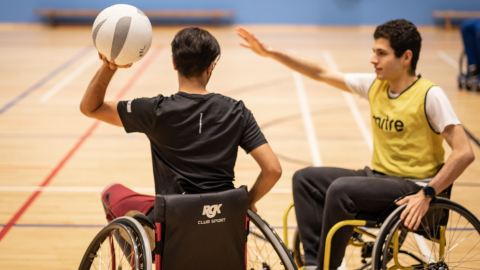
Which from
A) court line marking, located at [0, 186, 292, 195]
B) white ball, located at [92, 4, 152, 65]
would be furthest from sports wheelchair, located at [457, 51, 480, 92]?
white ball, located at [92, 4, 152, 65]

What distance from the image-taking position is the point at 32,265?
2.92m

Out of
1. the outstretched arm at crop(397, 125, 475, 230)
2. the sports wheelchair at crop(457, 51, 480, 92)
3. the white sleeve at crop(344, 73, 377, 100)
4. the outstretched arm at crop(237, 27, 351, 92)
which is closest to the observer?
the outstretched arm at crop(397, 125, 475, 230)

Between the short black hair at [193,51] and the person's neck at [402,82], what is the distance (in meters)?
1.00

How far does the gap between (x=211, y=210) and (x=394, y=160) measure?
1.07 meters

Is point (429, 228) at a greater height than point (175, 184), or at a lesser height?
lesser

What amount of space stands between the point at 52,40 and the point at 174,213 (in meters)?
9.98

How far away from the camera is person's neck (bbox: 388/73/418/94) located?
254 centimetres

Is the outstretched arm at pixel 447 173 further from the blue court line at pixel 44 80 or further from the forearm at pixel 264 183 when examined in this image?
the blue court line at pixel 44 80

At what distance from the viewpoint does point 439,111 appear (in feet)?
7.69

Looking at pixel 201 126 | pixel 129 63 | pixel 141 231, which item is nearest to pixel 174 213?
pixel 141 231

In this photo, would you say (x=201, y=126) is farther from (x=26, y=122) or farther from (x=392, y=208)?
(x=26, y=122)

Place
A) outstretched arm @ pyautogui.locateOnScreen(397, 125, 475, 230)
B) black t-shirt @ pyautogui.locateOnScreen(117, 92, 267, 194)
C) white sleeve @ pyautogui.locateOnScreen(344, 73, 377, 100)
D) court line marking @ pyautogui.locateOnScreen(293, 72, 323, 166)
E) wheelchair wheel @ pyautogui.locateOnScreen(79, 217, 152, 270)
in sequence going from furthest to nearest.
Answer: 1. court line marking @ pyautogui.locateOnScreen(293, 72, 323, 166)
2. white sleeve @ pyautogui.locateOnScreen(344, 73, 377, 100)
3. outstretched arm @ pyautogui.locateOnScreen(397, 125, 475, 230)
4. black t-shirt @ pyautogui.locateOnScreen(117, 92, 267, 194)
5. wheelchair wheel @ pyautogui.locateOnScreen(79, 217, 152, 270)

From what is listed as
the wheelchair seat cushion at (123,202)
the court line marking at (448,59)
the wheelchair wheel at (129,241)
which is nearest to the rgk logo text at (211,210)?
the wheelchair wheel at (129,241)

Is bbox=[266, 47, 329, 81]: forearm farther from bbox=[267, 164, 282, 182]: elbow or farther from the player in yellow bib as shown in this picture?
bbox=[267, 164, 282, 182]: elbow
